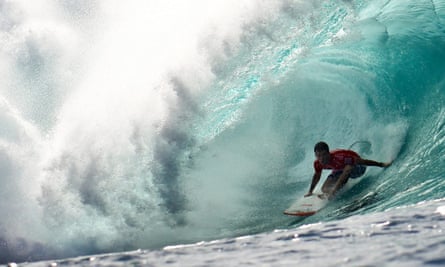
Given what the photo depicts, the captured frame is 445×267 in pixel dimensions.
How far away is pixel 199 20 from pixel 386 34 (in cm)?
672

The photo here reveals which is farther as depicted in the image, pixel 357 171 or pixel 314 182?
pixel 314 182

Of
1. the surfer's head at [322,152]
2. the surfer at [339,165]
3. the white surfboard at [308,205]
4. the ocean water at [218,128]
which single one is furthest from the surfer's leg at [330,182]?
the ocean water at [218,128]

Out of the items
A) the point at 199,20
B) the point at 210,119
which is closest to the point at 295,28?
the point at 199,20

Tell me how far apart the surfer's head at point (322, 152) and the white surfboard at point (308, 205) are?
29.0 inches

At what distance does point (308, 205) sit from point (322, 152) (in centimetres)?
113

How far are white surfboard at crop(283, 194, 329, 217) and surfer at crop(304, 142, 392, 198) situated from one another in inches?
5.9

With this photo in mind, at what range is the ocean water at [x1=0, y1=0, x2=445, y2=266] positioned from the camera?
406 inches

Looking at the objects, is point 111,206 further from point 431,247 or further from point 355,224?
point 431,247

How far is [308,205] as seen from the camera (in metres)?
11.0

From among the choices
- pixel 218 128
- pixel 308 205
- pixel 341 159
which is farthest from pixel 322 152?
pixel 218 128

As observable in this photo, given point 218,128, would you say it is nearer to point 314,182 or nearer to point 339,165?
point 314,182

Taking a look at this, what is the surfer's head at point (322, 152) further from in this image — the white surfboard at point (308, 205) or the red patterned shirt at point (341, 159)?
the white surfboard at point (308, 205)

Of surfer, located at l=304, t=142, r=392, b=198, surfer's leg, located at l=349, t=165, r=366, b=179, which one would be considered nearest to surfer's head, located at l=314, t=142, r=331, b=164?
surfer, located at l=304, t=142, r=392, b=198

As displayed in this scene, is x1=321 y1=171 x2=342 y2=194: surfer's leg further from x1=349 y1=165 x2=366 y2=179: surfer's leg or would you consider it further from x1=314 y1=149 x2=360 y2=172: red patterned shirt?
x1=349 y1=165 x2=366 y2=179: surfer's leg
